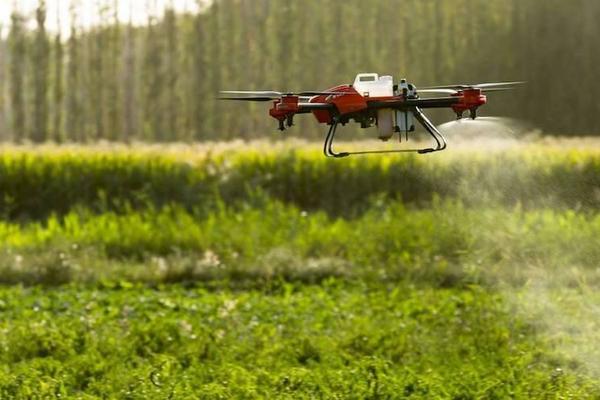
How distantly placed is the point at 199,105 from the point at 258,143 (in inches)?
54.2

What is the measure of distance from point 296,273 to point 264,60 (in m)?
2.29

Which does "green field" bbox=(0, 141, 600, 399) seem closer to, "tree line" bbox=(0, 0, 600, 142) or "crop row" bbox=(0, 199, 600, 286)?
"crop row" bbox=(0, 199, 600, 286)

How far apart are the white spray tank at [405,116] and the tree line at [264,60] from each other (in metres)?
1.91

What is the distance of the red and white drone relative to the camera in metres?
2.92

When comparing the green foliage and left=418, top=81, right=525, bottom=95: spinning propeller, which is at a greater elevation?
left=418, top=81, right=525, bottom=95: spinning propeller

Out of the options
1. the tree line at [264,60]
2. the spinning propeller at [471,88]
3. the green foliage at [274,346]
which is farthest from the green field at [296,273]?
the spinning propeller at [471,88]

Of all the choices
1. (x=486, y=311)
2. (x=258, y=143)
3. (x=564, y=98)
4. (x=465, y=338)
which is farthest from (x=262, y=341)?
(x=258, y=143)

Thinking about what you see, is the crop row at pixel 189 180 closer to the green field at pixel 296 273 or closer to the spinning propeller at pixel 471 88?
the green field at pixel 296 273

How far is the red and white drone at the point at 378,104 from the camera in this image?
115 inches

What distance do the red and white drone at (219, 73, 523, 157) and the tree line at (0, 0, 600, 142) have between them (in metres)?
1.91

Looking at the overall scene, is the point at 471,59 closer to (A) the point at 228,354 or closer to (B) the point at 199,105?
(A) the point at 228,354

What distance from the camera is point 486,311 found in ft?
33.4

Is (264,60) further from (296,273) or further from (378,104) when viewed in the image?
(378,104)

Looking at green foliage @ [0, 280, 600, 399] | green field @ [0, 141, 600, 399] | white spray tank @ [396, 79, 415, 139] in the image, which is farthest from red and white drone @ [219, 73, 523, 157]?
green foliage @ [0, 280, 600, 399]
